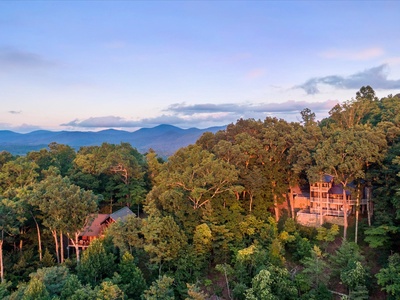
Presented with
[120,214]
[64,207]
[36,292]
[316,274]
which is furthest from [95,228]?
[316,274]

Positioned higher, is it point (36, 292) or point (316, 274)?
point (36, 292)

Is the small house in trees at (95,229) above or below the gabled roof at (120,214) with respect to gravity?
below

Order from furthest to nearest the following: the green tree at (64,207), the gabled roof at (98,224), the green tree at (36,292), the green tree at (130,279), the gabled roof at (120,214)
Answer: the gabled roof at (120,214), the gabled roof at (98,224), the green tree at (64,207), the green tree at (130,279), the green tree at (36,292)

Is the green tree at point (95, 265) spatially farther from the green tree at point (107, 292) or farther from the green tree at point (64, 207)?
the green tree at point (64, 207)

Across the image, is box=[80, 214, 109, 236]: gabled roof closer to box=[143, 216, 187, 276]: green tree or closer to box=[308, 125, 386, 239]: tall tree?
box=[143, 216, 187, 276]: green tree

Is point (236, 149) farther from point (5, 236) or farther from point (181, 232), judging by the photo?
point (5, 236)

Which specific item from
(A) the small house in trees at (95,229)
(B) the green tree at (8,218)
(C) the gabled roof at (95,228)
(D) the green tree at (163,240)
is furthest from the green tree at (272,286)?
(B) the green tree at (8,218)

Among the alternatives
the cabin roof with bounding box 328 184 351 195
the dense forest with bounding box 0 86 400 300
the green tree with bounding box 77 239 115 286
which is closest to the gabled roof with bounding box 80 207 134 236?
the dense forest with bounding box 0 86 400 300

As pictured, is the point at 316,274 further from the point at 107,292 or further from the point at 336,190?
the point at 107,292
